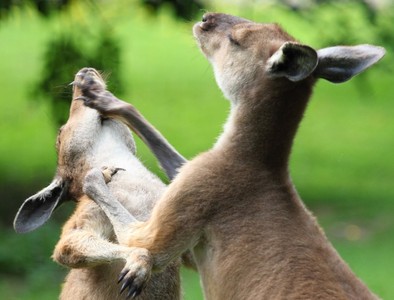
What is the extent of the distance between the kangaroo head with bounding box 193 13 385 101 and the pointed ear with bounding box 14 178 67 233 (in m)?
1.13

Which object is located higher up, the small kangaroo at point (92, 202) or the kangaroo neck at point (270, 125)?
the kangaroo neck at point (270, 125)

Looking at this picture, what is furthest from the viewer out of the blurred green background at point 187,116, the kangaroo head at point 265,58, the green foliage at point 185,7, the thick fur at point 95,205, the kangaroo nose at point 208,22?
the green foliage at point 185,7

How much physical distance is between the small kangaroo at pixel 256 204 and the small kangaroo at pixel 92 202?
0.23m

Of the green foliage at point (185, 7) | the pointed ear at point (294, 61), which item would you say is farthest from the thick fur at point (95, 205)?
the green foliage at point (185, 7)

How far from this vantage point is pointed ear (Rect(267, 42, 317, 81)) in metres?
5.54

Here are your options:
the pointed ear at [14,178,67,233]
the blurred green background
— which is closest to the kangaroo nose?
the blurred green background

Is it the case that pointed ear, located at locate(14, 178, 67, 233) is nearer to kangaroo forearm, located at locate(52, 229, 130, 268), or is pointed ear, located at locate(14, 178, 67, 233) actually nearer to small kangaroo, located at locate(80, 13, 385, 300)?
kangaroo forearm, located at locate(52, 229, 130, 268)

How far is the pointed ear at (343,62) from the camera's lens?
5.85 metres

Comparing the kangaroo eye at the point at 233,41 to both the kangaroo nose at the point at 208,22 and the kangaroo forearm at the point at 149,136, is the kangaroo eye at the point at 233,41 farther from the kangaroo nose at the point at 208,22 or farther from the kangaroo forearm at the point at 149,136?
the kangaroo forearm at the point at 149,136

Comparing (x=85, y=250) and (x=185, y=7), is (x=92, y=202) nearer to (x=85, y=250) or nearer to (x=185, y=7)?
(x=85, y=250)

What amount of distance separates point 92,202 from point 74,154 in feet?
1.44

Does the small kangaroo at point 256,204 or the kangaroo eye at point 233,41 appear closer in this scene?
the small kangaroo at point 256,204

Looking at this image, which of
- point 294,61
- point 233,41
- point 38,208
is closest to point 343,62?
point 294,61

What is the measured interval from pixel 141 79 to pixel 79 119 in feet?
58.1
